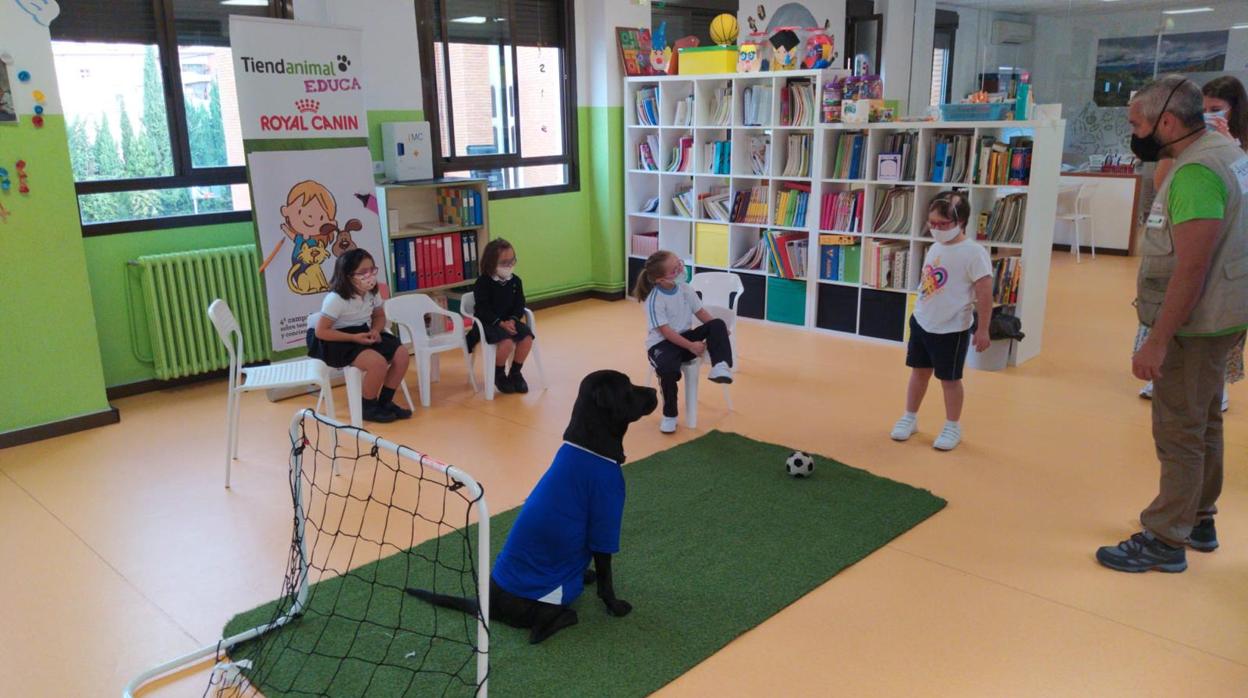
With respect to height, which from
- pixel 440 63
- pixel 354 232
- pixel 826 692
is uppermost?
pixel 440 63

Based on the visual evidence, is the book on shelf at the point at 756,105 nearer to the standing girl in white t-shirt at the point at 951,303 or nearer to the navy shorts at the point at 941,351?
the standing girl in white t-shirt at the point at 951,303

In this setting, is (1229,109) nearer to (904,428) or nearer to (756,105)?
(904,428)

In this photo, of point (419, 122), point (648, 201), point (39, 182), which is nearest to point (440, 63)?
point (419, 122)

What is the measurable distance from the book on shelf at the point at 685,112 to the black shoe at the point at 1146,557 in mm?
4942

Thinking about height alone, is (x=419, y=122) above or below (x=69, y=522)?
above

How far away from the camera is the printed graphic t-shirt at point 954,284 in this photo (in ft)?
14.0

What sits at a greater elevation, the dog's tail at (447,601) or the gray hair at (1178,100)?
the gray hair at (1178,100)

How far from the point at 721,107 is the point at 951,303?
11.2 feet

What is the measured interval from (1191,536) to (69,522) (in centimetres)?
462

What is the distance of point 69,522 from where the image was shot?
12.7ft

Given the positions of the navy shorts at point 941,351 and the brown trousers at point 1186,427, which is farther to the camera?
the navy shorts at point 941,351

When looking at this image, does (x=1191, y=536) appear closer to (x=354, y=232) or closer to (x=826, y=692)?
(x=826, y=692)

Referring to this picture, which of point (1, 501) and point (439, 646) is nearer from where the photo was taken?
point (439, 646)

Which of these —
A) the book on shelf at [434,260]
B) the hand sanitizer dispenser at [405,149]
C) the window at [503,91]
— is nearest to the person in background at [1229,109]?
the book on shelf at [434,260]
